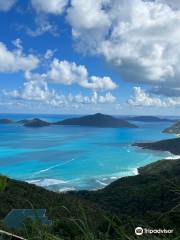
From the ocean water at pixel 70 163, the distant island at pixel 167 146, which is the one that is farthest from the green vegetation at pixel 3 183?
the distant island at pixel 167 146

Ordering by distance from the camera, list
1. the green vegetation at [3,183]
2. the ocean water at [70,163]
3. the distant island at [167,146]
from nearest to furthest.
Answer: the green vegetation at [3,183]
the ocean water at [70,163]
the distant island at [167,146]

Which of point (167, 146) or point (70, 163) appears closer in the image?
point (70, 163)

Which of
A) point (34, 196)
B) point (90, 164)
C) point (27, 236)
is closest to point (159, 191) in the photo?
point (34, 196)

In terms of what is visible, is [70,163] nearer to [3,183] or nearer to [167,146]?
[167,146]

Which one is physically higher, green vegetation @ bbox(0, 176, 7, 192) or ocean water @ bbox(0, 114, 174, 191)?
green vegetation @ bbox(0, 176, 7, 192)

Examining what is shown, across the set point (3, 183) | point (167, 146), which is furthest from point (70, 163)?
point (3, 183)

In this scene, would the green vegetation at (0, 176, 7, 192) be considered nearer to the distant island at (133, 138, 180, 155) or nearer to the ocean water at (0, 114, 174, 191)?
the ocean water at (0, 114, 174, 191)

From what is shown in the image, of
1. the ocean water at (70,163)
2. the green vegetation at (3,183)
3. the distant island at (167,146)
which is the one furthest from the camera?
the distant island at (167,146)

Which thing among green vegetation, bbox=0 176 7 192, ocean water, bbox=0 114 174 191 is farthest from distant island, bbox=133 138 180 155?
green vegetation, bbox=0 176 7 192

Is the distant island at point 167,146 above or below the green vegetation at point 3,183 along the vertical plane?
below

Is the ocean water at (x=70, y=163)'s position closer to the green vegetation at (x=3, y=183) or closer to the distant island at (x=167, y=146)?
the distant island at (x=167, y=146)

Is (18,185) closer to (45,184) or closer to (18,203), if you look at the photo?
(18,203)
